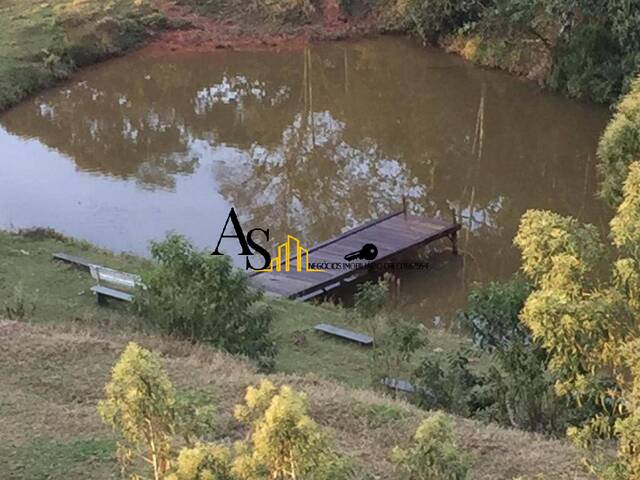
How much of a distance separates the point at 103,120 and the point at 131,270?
7.28 metres

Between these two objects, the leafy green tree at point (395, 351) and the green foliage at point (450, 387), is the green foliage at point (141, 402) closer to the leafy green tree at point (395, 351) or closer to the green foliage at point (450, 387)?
the green foliage at point (450, 387)

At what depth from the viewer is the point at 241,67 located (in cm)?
2181

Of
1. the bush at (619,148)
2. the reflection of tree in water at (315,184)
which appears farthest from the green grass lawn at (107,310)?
the reflection of tree in water at (315,184)

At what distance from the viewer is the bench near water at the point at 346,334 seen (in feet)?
31.8

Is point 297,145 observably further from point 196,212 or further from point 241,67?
point 241,67

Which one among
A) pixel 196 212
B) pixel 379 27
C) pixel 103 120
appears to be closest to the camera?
pixel 196 212

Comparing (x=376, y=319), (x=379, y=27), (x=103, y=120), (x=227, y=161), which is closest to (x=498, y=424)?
(x=376, y=319)

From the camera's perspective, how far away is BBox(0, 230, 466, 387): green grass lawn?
915 centimetres

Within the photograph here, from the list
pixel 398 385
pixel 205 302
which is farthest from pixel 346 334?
pixel 205 302

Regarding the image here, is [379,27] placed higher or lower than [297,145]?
higher

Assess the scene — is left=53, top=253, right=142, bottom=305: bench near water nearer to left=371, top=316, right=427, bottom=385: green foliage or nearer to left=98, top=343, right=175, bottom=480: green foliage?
left=371, top=316, right=427, bottom=385: green foliage

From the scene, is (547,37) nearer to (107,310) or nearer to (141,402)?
(107,310)

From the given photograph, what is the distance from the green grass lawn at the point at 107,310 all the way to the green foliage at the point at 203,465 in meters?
4.87

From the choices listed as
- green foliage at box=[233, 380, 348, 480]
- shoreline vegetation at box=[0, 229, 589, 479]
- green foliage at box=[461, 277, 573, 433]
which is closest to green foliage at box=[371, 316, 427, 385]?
shoreline vegetation at box=[0, 229, 589, 479]
